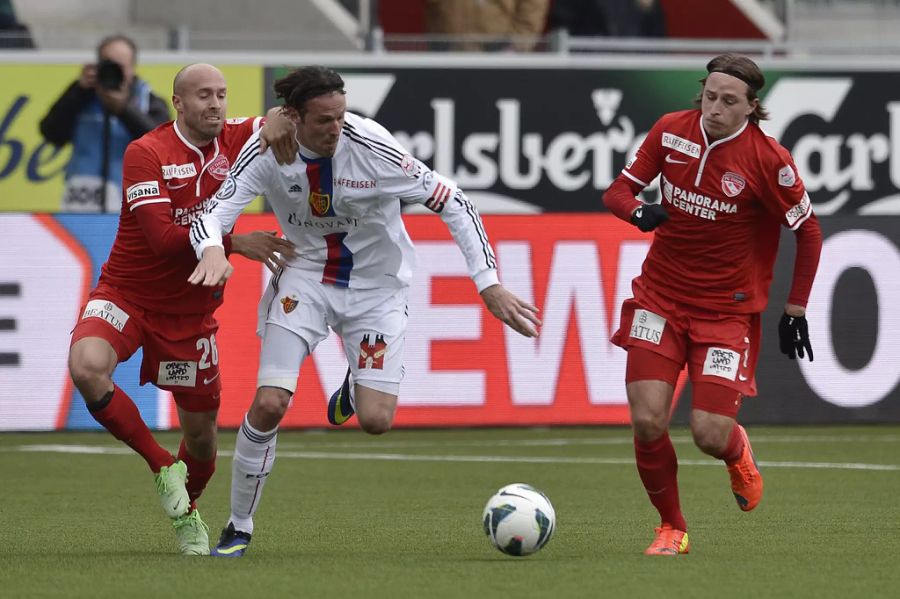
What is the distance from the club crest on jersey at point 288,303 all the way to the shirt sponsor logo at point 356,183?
54 cm

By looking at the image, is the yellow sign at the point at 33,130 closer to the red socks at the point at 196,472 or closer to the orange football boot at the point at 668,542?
the red socks at the point at 196,472

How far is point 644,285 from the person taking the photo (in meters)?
8.05

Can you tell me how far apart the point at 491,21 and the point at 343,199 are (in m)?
9.48

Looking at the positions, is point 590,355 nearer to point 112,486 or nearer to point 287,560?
point 112,486

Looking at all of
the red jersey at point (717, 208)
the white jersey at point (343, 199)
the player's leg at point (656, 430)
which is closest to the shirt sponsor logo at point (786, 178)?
the red jersey at point (717, 208)

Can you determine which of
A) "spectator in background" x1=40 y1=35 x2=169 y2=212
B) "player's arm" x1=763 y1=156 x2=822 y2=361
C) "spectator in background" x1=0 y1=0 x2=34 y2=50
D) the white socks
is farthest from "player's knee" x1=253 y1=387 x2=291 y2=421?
"spectator in background" x1=0 y1=0 x2=34 y2=50

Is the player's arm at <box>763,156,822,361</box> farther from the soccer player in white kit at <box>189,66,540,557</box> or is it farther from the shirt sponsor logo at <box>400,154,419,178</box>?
the shirt sponsor logo at <box>400,154,419,178</box>

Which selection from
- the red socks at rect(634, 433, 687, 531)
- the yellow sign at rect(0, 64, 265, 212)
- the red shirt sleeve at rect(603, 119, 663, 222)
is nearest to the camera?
the red socks at rect(634, 433, 687, 531)

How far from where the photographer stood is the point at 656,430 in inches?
305

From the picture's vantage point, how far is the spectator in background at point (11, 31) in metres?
15.7

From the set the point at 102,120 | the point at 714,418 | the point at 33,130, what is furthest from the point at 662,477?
the point at 33,130

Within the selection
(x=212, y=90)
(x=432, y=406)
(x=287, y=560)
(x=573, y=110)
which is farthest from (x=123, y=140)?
(x=287, y=560)

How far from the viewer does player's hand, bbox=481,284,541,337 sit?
7.14 m

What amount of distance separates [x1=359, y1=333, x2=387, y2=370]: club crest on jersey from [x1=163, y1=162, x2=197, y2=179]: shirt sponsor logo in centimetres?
108
